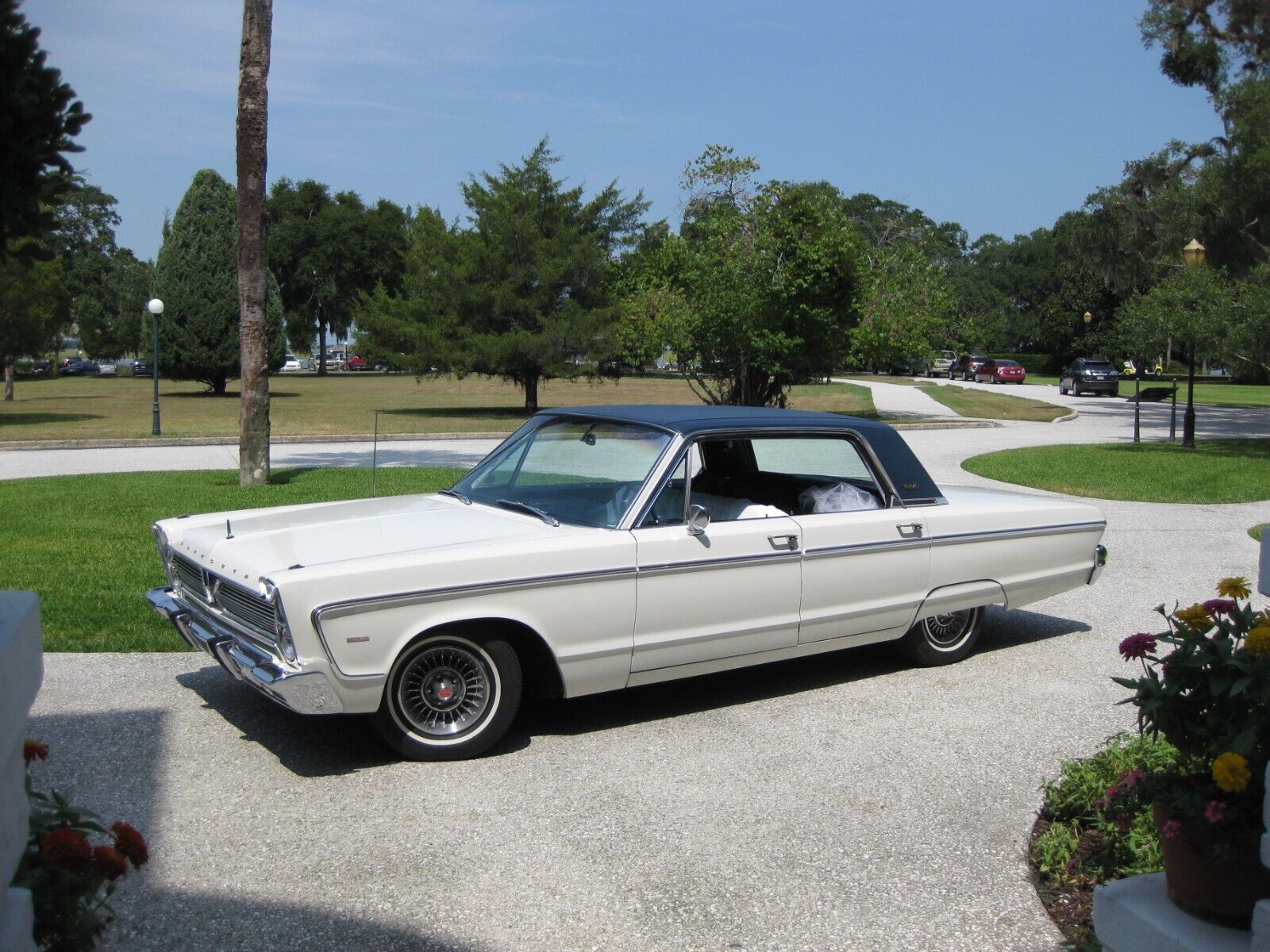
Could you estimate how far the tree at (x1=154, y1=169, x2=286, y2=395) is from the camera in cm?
4619

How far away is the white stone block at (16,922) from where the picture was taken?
7.00 feet

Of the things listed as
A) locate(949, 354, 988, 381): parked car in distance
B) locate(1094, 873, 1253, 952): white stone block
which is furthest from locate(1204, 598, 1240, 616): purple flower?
locate(949, 354, 988, 381): parked car in distance

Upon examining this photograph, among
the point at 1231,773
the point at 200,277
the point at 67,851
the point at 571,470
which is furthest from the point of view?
the point at 200,277

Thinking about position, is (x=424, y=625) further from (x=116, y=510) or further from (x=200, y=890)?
(x=116, y=510)

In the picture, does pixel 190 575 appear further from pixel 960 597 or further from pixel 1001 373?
pixel 1001 373

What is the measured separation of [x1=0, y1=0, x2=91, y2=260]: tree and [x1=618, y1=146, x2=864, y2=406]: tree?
2605 cm

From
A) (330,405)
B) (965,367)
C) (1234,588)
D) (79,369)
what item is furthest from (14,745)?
(79,369)

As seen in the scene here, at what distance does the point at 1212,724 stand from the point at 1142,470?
1660cm

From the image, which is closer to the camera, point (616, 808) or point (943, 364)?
point (616, 808)

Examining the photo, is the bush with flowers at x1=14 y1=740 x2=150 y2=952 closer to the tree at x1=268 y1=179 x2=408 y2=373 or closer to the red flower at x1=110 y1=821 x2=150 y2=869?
the red flower at x1=110 y1=821 x2=150 y2=869

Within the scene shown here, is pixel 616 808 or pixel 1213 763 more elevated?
pixel 1213 763

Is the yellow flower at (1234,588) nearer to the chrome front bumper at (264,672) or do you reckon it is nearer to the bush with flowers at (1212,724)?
the bush with flowers at (1212,724)

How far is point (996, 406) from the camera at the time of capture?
3950cm

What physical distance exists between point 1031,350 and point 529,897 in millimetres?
106218
